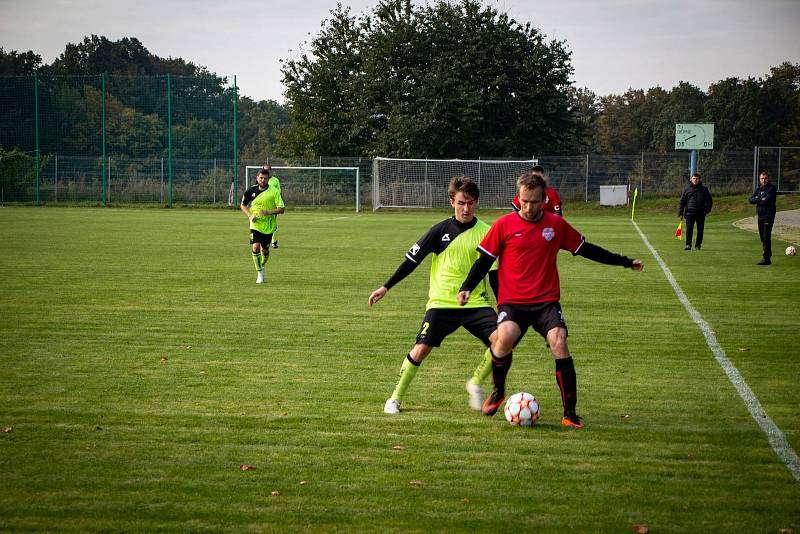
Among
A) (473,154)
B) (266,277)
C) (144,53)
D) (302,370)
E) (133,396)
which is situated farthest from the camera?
(144,53)

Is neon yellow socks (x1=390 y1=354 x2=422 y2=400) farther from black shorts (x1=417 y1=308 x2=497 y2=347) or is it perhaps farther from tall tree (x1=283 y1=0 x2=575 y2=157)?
tall tree (x1=283 y1=0 x2=575 y2=157)

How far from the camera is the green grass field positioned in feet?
15.9

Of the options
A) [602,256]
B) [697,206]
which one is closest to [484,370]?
[602,256]

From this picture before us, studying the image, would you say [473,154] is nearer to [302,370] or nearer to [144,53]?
[302,370]

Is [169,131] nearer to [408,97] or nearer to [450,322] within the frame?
[408,97]

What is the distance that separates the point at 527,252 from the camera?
650 centimetres

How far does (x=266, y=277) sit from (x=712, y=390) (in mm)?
10297

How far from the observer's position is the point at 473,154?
5350cm

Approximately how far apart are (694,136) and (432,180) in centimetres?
1419

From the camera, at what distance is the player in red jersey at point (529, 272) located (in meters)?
6.44

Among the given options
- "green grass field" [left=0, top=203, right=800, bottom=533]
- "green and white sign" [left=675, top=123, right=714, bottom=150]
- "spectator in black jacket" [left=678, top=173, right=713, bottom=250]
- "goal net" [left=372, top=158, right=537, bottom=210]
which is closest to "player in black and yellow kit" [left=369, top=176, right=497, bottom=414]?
"green grass field" [left=0, top=203, right=800, bottom=533]

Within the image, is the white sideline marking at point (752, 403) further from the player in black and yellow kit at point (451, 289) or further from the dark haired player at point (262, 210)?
the dark haired player at point (262, 210)

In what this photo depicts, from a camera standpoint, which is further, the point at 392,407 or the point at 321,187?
the point at 321,187

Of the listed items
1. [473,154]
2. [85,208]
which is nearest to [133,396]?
[85,208]
